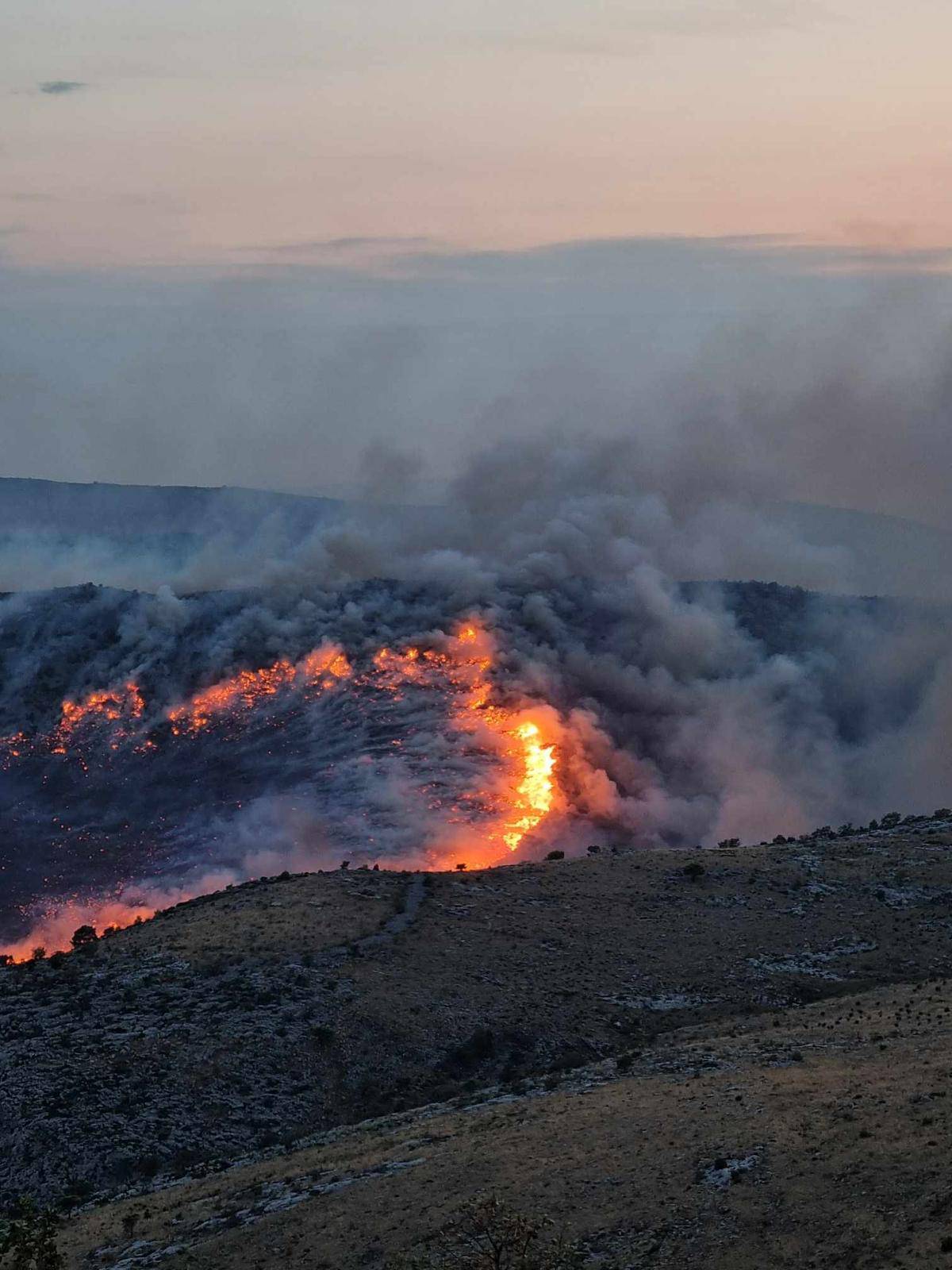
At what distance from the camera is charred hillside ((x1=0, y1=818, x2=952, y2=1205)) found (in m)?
65.5

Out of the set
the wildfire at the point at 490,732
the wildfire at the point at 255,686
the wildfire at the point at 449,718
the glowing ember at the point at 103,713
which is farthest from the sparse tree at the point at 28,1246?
the glowing ember at the point at 103,713

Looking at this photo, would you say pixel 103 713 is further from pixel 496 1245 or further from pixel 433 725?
pixel 496 1245

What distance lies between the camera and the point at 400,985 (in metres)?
75.4

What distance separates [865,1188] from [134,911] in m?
88.4

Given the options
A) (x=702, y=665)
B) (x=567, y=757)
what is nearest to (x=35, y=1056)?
(x=567, y=757)

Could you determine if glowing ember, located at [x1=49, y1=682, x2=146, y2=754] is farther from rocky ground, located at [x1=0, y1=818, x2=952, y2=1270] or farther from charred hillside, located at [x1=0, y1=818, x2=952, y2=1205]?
rocky ground, located at [x1=0, y1=818, x2=952, y2=1270]

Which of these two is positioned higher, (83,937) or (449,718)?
(83,937)

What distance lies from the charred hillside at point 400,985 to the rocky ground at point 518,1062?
18cm

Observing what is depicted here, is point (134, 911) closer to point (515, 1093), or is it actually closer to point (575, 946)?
point (575, 946)

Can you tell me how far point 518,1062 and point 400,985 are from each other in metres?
8.32

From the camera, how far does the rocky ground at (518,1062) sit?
44719mm

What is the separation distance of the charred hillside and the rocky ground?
0.58ft

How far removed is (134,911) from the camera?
400 feet

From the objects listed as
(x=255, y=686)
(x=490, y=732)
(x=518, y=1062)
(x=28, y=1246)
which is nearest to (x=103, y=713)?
(x=255, y=686)
